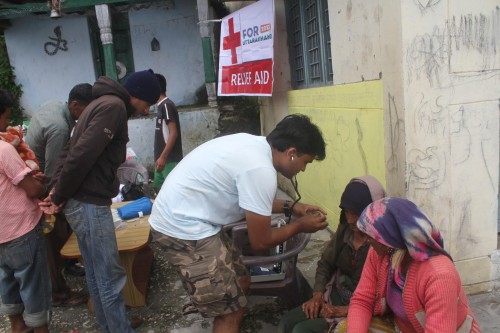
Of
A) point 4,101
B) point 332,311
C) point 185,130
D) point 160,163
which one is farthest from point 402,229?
point 185,130

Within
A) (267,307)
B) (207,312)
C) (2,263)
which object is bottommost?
(267,307)

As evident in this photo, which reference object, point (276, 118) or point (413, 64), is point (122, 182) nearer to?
point (276, 118)

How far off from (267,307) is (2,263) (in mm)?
1843

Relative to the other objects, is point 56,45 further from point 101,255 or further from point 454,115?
point 454,115

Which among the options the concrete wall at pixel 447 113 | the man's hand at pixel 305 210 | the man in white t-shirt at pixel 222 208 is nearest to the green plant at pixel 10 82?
the man in white t-shirt at pixel 222 208

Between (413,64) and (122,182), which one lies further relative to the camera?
(122,182)

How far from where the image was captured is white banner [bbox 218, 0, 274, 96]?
476 cm

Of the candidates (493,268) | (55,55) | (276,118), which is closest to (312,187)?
(276,118)

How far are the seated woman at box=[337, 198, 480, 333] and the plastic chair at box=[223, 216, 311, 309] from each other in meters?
0.67

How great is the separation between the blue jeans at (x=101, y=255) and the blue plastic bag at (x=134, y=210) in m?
1.05

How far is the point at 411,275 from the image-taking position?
5.26ft

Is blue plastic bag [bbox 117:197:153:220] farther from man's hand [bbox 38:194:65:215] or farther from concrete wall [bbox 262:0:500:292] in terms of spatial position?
concrete wall [bbox 262:0:500:292]

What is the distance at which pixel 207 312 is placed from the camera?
2133mm

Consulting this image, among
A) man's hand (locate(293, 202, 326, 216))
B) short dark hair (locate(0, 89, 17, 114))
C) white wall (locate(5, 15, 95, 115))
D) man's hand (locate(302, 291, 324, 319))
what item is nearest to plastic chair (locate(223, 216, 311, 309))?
man's hand (locate(293, 202, 326, 216))
